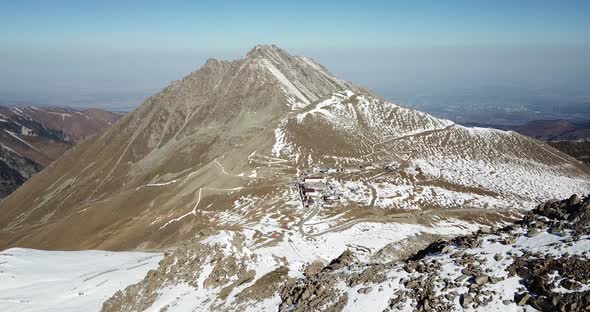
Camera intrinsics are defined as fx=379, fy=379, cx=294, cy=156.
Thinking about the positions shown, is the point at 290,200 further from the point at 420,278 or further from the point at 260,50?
the point at 260,50

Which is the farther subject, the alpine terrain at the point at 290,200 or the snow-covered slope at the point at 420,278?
the alpine terrain at the point at 290,200

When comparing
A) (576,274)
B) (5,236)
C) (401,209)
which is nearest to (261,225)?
(401,209)

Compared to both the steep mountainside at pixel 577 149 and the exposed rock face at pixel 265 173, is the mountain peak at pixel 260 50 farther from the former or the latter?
the steep mountainside at pixel 577 149

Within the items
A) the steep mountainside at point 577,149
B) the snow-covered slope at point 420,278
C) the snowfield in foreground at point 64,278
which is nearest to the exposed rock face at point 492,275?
the snow-covered slope at point 420,278

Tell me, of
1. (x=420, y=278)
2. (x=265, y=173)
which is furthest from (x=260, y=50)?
(x=420, y=278)

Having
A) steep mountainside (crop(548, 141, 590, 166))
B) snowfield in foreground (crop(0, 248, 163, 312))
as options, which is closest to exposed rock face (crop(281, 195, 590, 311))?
snowfield in foreground (crop(0, 248, 163, 312))

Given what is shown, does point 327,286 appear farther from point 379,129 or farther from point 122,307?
point 379,129
